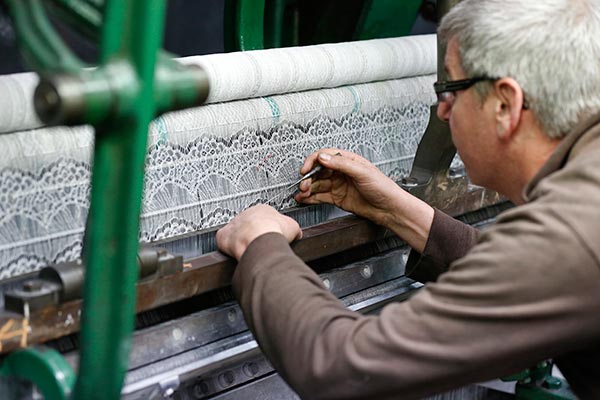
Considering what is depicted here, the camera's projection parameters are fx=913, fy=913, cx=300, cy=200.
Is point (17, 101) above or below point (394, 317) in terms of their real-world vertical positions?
above

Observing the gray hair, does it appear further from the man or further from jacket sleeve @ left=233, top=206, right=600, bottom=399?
jacket sleeve @ left=233, top=206, right=600, bottom=399

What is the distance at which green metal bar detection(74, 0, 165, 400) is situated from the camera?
3.13 feet

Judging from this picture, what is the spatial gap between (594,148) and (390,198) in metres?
0.53

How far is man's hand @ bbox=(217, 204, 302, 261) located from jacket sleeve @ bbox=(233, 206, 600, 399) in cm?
20

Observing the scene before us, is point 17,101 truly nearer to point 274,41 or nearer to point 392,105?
point 392,105

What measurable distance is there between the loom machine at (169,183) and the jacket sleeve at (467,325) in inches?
9.0

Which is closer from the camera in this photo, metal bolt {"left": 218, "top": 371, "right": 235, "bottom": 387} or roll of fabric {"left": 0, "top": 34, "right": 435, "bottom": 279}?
roll of fabric {"left": 0, "top": 34, "right": 435, "bottom": 279}

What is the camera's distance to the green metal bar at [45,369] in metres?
1.10

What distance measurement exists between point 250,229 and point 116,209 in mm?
419

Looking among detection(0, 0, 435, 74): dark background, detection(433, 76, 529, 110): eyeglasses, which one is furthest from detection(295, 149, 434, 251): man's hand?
detection(0, 0, 435, 74): dark background

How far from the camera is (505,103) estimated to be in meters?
1.31

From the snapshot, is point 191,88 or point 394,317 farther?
point 394,317

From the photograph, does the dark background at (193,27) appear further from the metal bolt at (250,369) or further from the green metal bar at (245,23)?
the metal bolt at (250,369)

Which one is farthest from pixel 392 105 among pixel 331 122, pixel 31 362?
pixel 31 362
